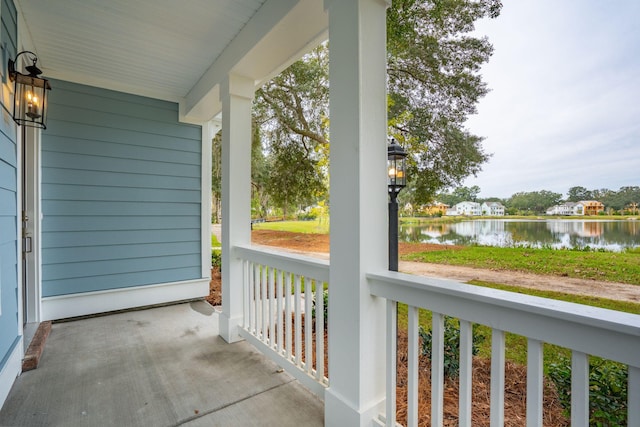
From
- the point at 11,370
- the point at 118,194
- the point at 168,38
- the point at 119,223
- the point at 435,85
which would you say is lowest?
the point at 11,370

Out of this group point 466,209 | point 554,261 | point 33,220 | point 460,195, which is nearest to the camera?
point 554,261

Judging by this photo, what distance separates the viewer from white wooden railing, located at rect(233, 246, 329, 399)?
77.8 inches

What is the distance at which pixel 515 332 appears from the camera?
3.51ft

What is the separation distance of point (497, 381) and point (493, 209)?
34.0 inches

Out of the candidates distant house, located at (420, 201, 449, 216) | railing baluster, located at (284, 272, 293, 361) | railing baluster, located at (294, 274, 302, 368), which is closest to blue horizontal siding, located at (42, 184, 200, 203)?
railing baluster, located at (284, 272, 293, 361)

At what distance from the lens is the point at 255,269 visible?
2.69m

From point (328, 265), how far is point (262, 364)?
3.76 ft

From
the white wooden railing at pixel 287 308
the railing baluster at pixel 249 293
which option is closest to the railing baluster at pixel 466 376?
the white wooden railing at pixel 287 308

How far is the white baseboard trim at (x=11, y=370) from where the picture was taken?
6.20 feet

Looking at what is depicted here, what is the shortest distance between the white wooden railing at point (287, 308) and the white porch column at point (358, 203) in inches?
11.6

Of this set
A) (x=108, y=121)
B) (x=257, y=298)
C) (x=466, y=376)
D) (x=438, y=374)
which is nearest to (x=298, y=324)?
(x=257, y=298)

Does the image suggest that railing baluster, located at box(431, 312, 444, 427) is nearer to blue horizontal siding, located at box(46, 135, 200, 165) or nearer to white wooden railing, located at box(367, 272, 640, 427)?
white wooden railing, located at box(367, 272, 640, 427)

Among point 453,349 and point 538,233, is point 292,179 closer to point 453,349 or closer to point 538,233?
point 453,349

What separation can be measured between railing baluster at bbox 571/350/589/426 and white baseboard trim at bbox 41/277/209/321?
4.07 metres
